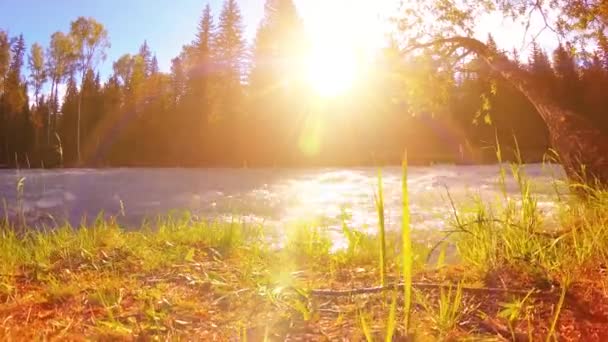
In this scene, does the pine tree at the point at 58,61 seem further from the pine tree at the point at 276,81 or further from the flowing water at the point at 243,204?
the flowing water at the point at 243,204

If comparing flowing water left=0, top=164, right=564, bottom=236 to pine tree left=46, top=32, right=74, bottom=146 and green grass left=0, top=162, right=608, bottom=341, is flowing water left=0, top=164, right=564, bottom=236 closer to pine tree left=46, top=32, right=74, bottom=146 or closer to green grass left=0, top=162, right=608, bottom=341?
green grass left=0, top=162, right=608, bottom=341

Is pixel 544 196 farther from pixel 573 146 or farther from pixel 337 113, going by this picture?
pixel 337 113

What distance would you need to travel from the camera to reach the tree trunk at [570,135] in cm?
480

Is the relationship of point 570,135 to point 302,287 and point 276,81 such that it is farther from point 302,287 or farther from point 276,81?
point 276,81

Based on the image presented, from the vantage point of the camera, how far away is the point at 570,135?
5.12 m

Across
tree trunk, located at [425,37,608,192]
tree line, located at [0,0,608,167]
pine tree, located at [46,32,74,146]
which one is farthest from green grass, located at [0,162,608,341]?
pine tree, located at [46,32,74,146]

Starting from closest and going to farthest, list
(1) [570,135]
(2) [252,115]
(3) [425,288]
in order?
(3) [425,288], (1) [570,135], (2) [252,115]

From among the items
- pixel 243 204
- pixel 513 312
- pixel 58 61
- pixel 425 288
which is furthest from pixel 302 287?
pixel 58 61

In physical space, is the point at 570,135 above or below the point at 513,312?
above

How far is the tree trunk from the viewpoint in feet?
15.8

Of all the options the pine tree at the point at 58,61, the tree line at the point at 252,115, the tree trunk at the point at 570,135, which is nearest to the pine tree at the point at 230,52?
the tree line at the point at 252,115

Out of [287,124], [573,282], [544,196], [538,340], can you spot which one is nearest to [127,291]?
[538,340]

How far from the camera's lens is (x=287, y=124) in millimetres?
30578

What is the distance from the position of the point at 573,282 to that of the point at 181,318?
71.4 inches
